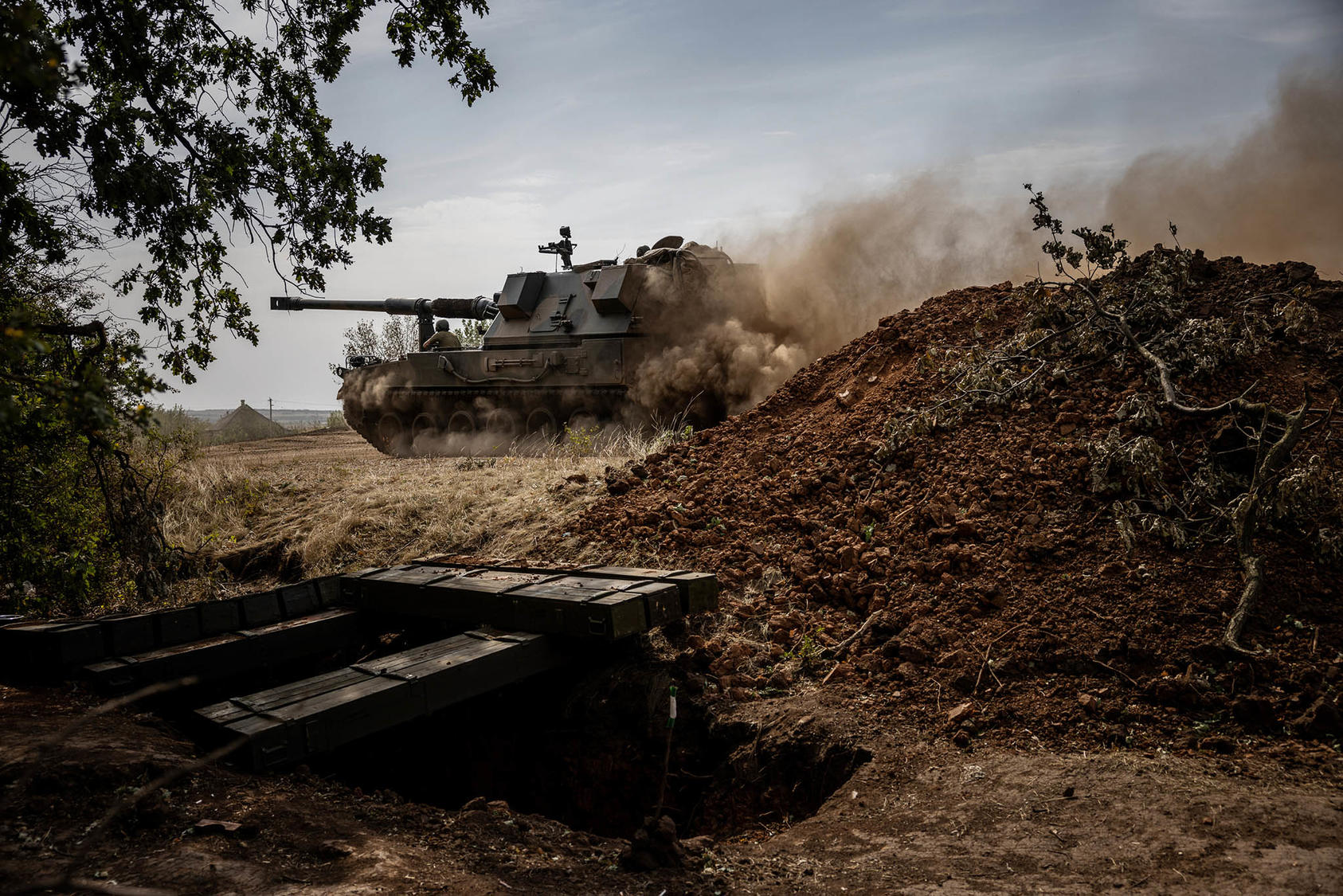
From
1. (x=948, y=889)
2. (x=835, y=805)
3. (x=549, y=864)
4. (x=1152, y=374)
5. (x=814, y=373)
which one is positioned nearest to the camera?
(x=948, y=889)

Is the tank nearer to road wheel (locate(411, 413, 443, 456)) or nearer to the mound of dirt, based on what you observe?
road wheel (locate(411, 413, 443, 456))

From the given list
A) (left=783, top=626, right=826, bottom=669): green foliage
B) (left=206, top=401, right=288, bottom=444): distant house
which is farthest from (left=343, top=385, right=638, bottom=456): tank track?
(left=206, top=401, right=288, bottom=444): distant house

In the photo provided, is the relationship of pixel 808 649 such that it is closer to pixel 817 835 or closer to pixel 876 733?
pixel 876 733

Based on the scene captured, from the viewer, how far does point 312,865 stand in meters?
2.69

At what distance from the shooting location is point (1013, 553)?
4.54 m

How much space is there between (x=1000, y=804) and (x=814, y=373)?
202 inches

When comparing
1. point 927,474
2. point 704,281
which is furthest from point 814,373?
point 704,281

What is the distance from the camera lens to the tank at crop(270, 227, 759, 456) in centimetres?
1420

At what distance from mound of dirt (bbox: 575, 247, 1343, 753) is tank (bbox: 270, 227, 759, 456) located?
5.98m

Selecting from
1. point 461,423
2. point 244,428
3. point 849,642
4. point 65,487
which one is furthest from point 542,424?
point 244,428

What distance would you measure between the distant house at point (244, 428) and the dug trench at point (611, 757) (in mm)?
25561

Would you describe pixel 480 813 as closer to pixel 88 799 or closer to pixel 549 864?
pixel 549 864

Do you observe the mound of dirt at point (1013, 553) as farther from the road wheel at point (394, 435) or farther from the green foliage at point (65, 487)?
the road wheel at point (394, 435)

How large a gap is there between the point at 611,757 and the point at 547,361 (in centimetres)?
1107
